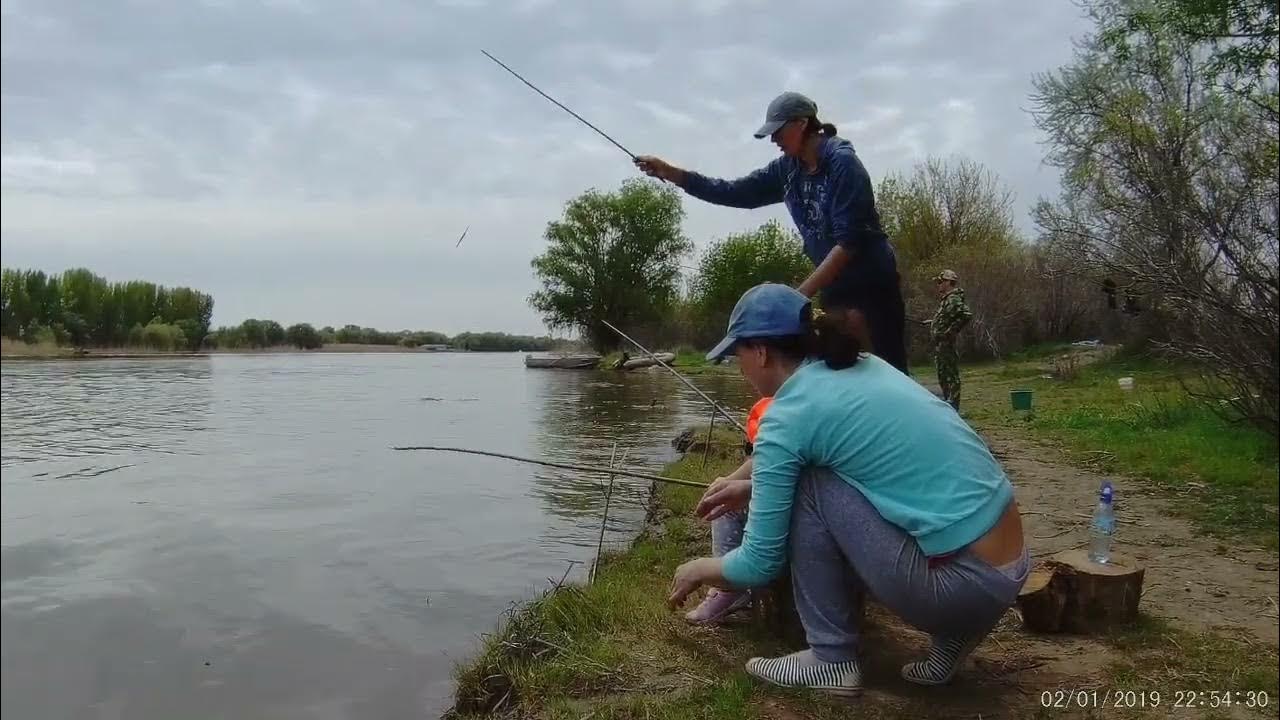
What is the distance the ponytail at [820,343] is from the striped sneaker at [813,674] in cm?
97

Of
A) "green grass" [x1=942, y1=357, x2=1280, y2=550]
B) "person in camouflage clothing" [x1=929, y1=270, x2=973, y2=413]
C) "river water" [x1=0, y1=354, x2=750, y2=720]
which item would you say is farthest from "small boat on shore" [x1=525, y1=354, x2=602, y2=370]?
"person in camouflage clothing" [x1=929, y1=270, x2=973, y2=413]

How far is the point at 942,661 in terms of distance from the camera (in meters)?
2.92

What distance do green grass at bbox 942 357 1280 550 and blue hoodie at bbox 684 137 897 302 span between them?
289cm

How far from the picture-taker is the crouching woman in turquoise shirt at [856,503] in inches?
101

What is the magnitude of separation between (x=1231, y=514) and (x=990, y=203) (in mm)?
31706

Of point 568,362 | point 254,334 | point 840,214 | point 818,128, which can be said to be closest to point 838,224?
point 840,214

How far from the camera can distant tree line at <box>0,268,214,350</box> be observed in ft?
14.1

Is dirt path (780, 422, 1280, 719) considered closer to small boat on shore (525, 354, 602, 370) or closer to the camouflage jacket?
the camouflage jacket

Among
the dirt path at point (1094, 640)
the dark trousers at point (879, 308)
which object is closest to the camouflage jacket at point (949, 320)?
the dirt path at point (1094, 640)

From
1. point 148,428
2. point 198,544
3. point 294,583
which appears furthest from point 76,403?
point 294,583

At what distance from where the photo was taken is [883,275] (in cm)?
387

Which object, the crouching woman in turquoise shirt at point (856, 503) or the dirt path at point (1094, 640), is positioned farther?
the dirt path at point (1094, 640)

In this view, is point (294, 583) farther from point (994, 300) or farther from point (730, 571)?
point (994, 300)

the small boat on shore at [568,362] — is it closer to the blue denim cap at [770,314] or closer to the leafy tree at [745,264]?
the leafy tree at [745,264]
